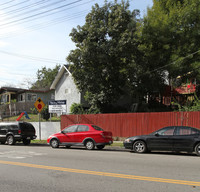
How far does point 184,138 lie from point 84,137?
5.63 m

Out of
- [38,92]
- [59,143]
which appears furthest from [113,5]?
[38,92]

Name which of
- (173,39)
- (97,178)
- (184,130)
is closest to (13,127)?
(184,130)

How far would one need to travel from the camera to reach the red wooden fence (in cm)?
1628

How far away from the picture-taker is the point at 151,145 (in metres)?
12.0

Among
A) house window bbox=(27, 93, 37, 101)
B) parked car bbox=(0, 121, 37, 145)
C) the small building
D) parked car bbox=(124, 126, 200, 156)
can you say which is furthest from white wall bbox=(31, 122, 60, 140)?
house window bbox=(27, 93, 37, 101)

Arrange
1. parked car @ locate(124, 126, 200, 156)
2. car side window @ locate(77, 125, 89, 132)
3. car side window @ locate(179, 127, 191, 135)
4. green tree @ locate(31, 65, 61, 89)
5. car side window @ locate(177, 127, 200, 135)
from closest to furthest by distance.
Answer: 1. parked car @ locate(124, 126, 200, 156)
2. car side window @ locate(177, 127, 200, 135)
3. car side window @ locate(179, 127, 191, 135)
4. car side window @ locate(77, 125, 89, 132)
5. green tree @ locate(31, 65, 61, 89)

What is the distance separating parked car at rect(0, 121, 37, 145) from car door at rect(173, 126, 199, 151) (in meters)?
11.2

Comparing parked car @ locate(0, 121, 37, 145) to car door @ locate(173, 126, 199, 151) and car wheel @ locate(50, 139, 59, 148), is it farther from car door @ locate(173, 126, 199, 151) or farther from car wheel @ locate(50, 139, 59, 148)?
car door @ locate(173, 126, 199, 151)

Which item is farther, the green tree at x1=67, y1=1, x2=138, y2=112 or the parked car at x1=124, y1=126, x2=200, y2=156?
the green tree at x1=67, y1=1, x2=138, y2=112

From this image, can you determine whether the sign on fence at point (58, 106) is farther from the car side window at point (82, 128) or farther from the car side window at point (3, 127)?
the car side window at point (82, 128)

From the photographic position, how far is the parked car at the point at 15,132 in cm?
1788

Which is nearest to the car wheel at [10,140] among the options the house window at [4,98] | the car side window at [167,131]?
the car side window at [167,131]

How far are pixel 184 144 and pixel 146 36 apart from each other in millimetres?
13007

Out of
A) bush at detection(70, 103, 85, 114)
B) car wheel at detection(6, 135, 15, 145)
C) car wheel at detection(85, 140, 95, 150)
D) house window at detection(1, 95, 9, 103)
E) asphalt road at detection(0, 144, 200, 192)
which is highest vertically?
house window at detection(1, 95, 9, 103)
